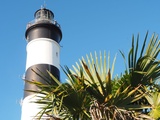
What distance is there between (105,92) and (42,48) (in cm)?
1433

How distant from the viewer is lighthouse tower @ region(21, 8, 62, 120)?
18.2 m

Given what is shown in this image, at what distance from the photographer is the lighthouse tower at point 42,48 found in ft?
59.6

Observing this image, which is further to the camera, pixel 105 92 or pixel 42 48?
pixel 42 48

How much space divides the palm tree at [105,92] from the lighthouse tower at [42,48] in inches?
465

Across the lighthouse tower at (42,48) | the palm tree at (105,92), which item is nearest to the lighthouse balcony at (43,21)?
the lighthouse tower at (42,48)

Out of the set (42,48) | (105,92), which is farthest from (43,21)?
(105,92)

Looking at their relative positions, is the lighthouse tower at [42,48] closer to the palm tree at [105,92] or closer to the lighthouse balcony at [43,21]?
the lighthouse balcony at [43,21]

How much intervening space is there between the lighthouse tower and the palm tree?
38.7 ft

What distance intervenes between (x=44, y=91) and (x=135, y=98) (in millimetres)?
→ 1558

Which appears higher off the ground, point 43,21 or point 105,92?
point 43,21

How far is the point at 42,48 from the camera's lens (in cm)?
1947

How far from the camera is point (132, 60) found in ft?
18.7

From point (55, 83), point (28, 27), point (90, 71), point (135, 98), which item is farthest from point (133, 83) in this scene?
point (28, 27)

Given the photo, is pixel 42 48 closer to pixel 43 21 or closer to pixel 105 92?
pixel 43 21
